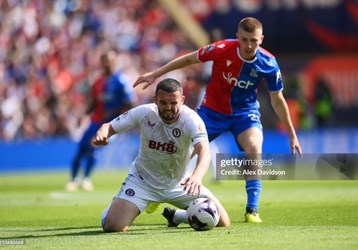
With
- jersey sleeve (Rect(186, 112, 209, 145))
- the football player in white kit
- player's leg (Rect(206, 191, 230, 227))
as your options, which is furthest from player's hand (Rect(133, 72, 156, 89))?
player's leg (Rect(206, 191, 230, 227))

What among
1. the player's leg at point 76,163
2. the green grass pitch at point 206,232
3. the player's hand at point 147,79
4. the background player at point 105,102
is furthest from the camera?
the player's leg at point 76,163

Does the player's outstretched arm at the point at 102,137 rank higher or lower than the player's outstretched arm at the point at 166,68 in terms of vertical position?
lower

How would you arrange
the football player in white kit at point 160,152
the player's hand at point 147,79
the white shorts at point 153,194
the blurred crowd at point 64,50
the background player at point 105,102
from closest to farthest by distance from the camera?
1. the football player in white kit at point 160,152
2. the white shorts at point 153,194
3. the player's hand at point 147,79
4. the background player at point 105,102
5. the blurred crowd at point 64,50

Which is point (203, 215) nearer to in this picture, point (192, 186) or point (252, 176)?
point (192, 186)

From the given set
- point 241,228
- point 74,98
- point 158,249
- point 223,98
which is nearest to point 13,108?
point 74,98

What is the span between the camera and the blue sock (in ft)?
36.4

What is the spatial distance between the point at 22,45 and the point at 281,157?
52.5 ft

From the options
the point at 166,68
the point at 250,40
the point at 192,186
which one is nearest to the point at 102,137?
the point at 192,186

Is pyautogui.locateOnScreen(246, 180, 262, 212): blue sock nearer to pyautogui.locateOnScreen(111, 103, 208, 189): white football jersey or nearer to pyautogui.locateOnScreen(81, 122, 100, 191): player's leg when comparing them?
pyautogui.locateOnScreen(111, 103, 208, 189): white football jersey

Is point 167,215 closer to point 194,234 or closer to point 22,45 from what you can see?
point 194,234

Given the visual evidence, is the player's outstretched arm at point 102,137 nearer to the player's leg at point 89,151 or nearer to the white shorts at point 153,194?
the white shorts at point 153,194

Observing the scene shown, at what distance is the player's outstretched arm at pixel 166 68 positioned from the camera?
35.9 ft

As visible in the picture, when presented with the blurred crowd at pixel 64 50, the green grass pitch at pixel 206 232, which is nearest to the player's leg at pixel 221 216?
the green grass pitch at pixel 206 232

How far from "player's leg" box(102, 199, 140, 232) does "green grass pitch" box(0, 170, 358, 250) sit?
0.38 feet
